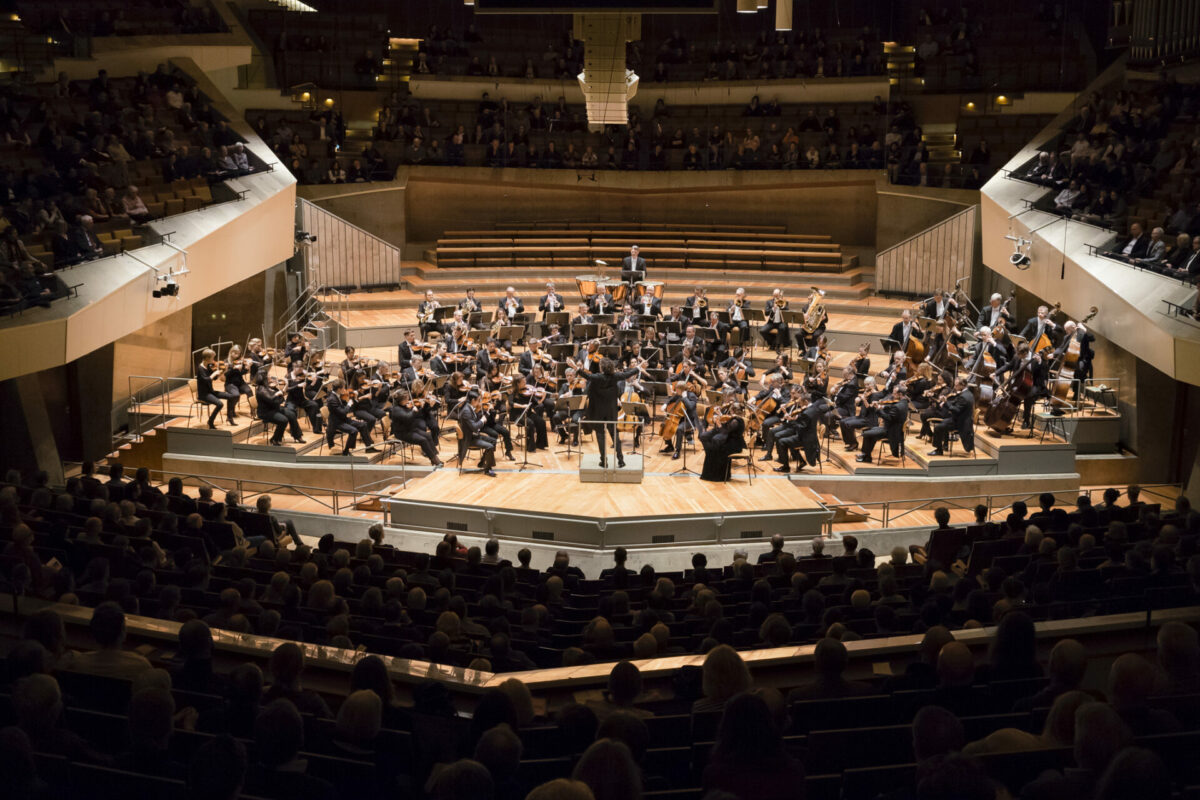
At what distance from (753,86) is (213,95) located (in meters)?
10.4

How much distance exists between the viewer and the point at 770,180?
22.5 metres

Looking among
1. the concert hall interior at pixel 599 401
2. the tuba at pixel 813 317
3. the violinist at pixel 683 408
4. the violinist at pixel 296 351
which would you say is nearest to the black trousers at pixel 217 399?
the concert hall interior at pixel 599 401

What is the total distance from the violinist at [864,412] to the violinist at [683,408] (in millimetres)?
1819

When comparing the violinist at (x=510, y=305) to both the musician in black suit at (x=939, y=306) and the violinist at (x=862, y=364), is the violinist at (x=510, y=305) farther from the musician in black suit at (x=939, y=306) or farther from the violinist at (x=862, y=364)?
the musician in black suit at (x=939, y=306)

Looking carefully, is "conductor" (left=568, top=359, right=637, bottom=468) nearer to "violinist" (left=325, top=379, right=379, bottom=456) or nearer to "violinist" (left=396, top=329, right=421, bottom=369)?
"violinist" (left=325, top=379, right=379, bottom=456)

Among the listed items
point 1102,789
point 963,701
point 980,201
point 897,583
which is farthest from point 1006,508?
point 1102,789

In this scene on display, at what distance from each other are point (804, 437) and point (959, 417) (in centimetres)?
178

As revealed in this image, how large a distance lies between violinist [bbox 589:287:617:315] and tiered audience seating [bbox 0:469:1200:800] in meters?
9.47

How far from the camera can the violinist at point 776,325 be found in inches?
672

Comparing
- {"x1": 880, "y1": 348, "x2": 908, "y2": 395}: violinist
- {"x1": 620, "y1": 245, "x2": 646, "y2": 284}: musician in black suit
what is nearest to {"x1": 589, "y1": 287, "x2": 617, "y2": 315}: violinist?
{"x1": 620, "y1": 245, "x2": 646, "y2": 284}: musician in black suit

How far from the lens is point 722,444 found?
498 inches

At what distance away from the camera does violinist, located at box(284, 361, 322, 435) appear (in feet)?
46.2

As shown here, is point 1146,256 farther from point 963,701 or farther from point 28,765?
point 28,765

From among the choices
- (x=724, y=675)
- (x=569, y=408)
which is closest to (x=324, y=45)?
(x=569, y=408)
